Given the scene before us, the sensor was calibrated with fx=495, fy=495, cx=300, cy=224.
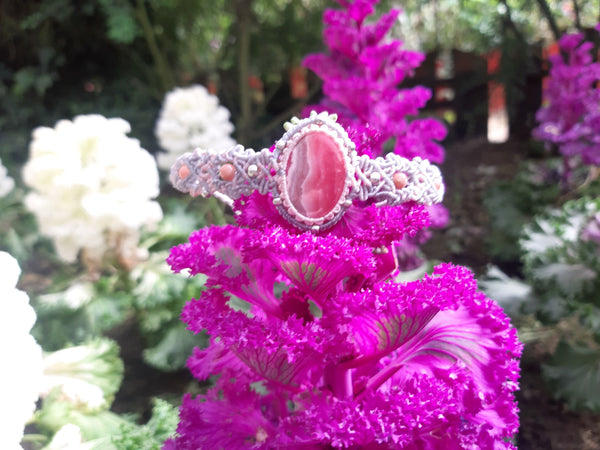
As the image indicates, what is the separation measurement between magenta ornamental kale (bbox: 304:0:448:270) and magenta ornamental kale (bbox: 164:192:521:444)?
60cm

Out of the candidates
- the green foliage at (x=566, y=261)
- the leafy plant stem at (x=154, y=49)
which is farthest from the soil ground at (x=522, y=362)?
the leafy plant stem at (x=154, y=49)

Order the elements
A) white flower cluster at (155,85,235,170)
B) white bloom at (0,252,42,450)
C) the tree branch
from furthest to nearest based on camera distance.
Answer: the tree branch
white flower cluster at (155,85,235,170)
white bloom at (0,252,42,450)

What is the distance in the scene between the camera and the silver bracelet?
19.5 inches

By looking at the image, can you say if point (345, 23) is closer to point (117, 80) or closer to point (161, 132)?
point (161, 132)

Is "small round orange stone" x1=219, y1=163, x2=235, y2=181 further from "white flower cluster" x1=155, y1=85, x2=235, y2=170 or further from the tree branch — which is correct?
the tree branch

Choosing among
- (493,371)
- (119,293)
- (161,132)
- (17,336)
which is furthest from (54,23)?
(493,371)

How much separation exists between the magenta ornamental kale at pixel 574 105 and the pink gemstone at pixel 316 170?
133 cm

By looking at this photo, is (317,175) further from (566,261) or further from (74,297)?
(74,297)

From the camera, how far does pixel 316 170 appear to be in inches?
19.6

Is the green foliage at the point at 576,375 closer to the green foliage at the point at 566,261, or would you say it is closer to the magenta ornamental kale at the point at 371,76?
the green foliage at the point at 566,261

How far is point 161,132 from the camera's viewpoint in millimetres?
1718

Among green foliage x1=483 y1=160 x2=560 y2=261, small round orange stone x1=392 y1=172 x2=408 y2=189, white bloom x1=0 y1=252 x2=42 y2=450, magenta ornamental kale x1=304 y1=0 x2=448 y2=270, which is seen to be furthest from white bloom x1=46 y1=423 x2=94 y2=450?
green foliage x1=483 y1=160 x2=560 y2=261

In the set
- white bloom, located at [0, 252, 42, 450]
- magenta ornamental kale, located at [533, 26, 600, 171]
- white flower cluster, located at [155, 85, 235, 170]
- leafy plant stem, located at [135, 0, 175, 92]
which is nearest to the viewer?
white bloom, located at [0, 252, 42, 450]

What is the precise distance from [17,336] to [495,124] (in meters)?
2.26
